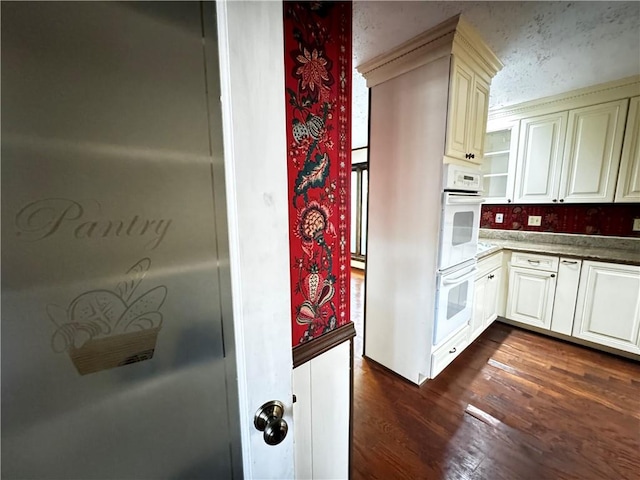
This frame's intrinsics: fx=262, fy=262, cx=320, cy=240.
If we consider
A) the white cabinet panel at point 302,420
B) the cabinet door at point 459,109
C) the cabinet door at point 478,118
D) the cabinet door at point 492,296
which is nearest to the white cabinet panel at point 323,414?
the white cabinet panel at point 302,420

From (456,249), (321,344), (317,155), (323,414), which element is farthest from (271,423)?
(456,249)

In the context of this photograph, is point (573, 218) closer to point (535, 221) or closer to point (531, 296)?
point (535, 221)

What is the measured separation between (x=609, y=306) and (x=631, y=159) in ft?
3.93

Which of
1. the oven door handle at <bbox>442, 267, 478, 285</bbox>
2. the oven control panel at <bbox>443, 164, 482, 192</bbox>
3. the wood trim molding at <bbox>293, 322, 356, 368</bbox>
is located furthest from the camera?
the oven door handle at <bbox>442, 267, 478, 285</bbox>

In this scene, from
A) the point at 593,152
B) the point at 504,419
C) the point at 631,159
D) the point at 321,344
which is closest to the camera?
the point at 321,344

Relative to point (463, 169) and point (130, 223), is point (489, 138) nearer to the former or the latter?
point (463, 169)

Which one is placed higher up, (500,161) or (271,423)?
(500,161)

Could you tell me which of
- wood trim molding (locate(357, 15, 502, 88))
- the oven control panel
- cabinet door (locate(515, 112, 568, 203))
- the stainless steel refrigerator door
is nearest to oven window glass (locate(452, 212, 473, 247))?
the oven control panel

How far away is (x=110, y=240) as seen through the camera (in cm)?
35

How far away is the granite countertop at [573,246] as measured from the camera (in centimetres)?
218

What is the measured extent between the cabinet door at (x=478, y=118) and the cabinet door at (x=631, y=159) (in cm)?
133

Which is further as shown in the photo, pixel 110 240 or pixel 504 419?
pixel 504 419

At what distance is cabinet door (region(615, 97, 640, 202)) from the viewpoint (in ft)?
6.78

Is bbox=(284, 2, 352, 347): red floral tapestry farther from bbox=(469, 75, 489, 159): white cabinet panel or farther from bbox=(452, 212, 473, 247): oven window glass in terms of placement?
bbox=(469, 75, 489, 159): white cabinet panel
